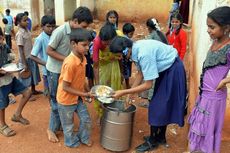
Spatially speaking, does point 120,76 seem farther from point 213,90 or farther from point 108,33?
point 213,90

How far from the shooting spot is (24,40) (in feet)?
18.1

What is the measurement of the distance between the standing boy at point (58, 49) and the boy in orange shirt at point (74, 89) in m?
0.20

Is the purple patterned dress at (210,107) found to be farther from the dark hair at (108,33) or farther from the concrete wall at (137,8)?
the concrete wall at (137,8)

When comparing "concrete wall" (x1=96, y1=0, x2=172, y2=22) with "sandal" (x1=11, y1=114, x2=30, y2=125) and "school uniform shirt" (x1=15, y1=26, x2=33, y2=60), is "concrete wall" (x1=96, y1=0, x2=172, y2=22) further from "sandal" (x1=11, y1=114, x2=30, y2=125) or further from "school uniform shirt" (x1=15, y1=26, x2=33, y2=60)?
"sandal" (x1=11, y1=114, x2=30, y2=125)

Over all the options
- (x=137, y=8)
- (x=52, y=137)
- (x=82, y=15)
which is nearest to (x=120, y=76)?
(x=82, y=15)

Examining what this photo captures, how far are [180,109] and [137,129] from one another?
111 centimetres

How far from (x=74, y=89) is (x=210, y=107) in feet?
5.17

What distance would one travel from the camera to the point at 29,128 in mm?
4836

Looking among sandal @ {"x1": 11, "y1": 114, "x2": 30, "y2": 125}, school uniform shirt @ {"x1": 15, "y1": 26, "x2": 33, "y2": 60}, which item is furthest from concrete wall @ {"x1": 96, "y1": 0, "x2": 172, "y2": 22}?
sandal @ {"x1": 11, "y1": 114, "x2": 30, "y2": 125}

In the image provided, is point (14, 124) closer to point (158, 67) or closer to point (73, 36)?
point (73, 36)

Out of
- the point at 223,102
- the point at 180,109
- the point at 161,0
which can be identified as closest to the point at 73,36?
the point at 180,109

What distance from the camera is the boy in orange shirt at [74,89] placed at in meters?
3.76

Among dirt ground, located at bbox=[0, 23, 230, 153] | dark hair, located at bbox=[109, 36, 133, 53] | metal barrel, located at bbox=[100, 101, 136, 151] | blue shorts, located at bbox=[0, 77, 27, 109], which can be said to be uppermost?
dark hair, located at bbox=[109, 36, 133, 53]

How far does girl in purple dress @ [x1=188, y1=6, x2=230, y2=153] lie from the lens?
294 cm
